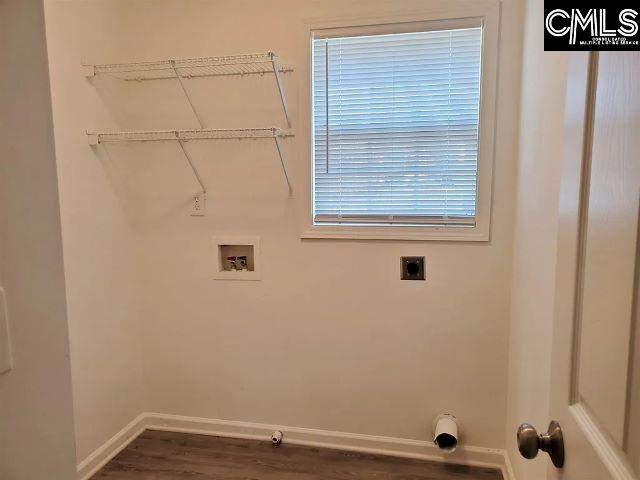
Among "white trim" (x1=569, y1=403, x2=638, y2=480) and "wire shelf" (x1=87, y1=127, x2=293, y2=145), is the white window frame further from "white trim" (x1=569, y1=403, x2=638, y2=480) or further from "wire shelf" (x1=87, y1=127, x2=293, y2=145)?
"white trim" (x1=569, y1=403, x2=638, y2=480)

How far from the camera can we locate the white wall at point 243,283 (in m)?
1.98

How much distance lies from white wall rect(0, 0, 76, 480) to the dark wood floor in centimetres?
146

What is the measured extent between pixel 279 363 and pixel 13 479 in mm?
1629

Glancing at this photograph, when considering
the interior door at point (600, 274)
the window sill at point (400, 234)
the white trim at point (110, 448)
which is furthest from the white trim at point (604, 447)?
the white trim at point (110, 448)

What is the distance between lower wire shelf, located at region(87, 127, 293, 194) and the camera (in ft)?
6.72

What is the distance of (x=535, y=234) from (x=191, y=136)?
174 centimetres

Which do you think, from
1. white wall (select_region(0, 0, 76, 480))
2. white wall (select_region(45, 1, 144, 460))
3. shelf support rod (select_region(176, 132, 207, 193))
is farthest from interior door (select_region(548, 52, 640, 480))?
white wall (select_region(45, 1, 144, 460))

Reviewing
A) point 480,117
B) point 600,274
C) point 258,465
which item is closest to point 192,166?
point 480,117

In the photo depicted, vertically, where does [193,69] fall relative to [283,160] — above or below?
above

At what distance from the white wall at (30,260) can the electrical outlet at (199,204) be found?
4.91 feet

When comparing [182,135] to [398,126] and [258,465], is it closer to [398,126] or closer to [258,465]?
[398,126]

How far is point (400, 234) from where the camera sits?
207 cm

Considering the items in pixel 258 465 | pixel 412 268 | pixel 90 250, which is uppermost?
pixel 90 250

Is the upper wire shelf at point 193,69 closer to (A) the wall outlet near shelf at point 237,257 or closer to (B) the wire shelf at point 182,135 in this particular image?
(B) the wire shelf at point 182,135
